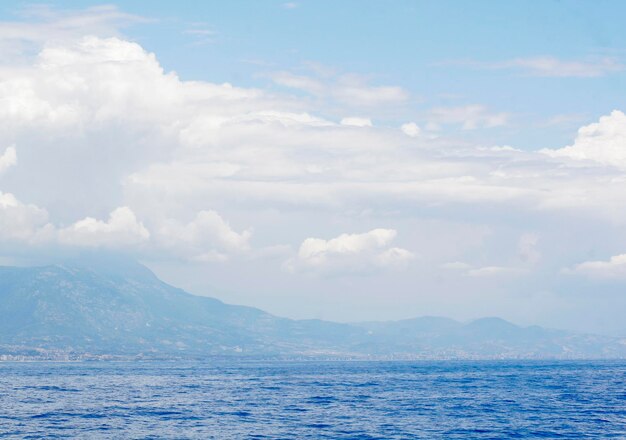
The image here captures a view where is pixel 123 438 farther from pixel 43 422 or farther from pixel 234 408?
pixel 234 408

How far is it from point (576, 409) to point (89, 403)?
7965cm

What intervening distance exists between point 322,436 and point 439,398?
64.7 metres

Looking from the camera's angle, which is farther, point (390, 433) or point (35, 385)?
point (35, 385)

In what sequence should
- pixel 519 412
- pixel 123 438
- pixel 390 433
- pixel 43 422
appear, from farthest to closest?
pixel 519 412
pixel 43 422
pixel 390 433
pixel 123 438

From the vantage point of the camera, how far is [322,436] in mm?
97062

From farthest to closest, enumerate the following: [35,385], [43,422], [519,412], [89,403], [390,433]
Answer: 1. [35,385]
2. [89,403]
3. [519,412]
4. [43,422]
5. [390,433]

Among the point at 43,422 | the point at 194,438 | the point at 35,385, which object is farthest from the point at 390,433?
the point at 35,385

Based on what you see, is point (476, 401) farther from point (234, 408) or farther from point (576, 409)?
point (234, 408)

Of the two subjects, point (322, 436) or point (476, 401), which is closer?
point (322, 436)

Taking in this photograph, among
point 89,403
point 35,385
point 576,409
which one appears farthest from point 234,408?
point 35,385

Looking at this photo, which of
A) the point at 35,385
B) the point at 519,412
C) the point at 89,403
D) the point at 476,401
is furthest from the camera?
the point at 35,385

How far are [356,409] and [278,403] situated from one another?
1752 centimetres

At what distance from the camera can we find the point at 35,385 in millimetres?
197250

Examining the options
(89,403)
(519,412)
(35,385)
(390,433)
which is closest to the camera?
(390,433)
